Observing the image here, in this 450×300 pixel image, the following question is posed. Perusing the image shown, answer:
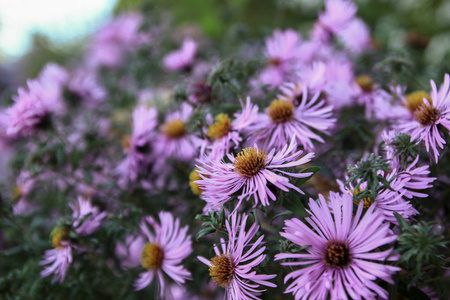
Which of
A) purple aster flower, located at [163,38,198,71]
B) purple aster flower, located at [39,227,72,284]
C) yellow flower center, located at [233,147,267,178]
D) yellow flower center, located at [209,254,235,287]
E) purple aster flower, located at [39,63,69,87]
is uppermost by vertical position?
purple aster flower, located at [163,38,198,71]

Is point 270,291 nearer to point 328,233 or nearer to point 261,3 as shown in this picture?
point 328,233

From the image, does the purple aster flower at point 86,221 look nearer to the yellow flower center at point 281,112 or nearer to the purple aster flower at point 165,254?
the purple aster flower at point 165,254

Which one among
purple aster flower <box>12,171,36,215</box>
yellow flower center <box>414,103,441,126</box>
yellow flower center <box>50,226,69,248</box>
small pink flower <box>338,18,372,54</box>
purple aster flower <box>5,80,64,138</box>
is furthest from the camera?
small pink flower <box>338,18,372,54</box>

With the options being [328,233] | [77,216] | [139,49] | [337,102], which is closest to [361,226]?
[328,233]

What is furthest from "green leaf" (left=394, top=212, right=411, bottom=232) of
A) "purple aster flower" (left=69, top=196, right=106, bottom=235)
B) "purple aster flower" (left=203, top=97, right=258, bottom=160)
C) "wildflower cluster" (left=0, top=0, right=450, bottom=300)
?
"purple aster flower" (left=69, top=196, right=106, bottom=235)

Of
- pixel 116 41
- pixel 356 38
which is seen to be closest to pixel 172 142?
pixel 356 38

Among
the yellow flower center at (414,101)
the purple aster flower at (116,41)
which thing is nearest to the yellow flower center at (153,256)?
the yellow flower center at (414,101)

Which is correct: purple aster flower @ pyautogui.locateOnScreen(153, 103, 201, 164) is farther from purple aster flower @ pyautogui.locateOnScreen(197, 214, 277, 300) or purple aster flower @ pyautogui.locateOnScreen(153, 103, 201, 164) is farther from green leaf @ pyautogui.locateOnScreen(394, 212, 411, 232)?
green leaf @ pyautogui.locateOnScreen(394, 212, 411, 232)
